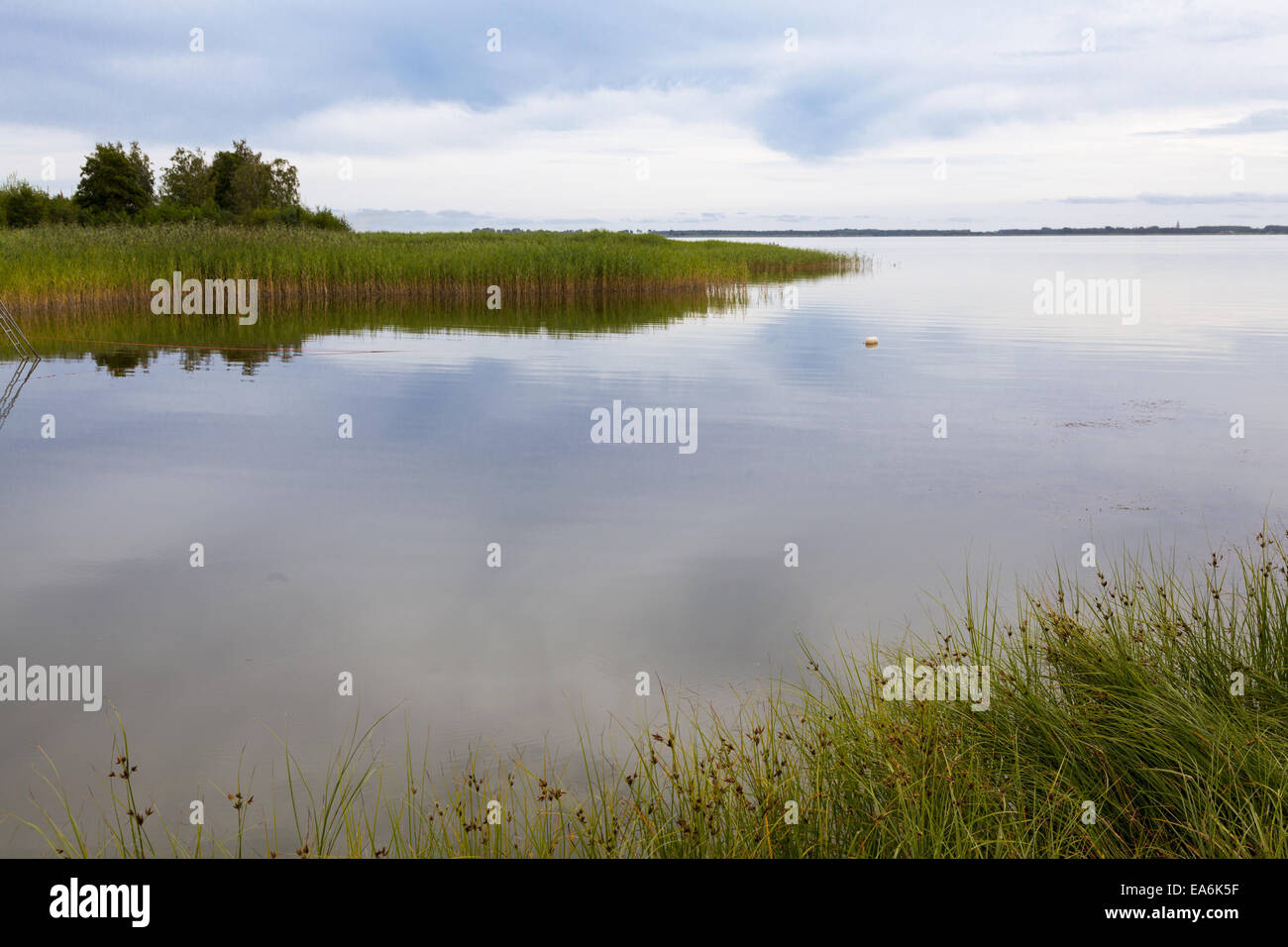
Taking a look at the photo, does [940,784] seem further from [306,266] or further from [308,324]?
[306,266]

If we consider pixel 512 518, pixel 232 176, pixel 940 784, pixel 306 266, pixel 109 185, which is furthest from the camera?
pixel 232 176

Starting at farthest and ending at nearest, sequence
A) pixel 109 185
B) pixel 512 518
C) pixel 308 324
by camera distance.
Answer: pixel 109 185
pixel 308 324
pixel 512 518

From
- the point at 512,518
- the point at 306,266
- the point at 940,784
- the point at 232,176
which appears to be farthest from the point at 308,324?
the point at 232,176

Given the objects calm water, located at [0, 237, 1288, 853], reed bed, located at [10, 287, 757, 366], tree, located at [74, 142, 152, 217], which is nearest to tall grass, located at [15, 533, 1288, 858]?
calm water, located at [0, 237, 1288, 853]

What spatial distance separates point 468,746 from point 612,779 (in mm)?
782

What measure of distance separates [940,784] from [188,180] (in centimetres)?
8522

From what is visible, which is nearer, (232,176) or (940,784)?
(940,784)

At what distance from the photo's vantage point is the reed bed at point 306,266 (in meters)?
25.4

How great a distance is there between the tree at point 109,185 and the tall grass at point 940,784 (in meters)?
62.2

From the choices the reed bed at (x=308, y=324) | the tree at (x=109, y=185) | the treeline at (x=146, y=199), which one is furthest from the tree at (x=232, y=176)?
the reed bed at (x=308, y=324)

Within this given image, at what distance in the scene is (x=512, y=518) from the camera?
930cm

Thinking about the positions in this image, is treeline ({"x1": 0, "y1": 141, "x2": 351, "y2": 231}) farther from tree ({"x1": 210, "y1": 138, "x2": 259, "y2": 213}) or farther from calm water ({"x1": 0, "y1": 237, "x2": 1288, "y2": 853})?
calm water ({"x1": 0, "y1": 237, "x2": 1288, "y2": 853})

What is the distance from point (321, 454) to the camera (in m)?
11.8

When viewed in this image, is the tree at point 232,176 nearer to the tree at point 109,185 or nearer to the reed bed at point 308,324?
the tree at point 109,185
